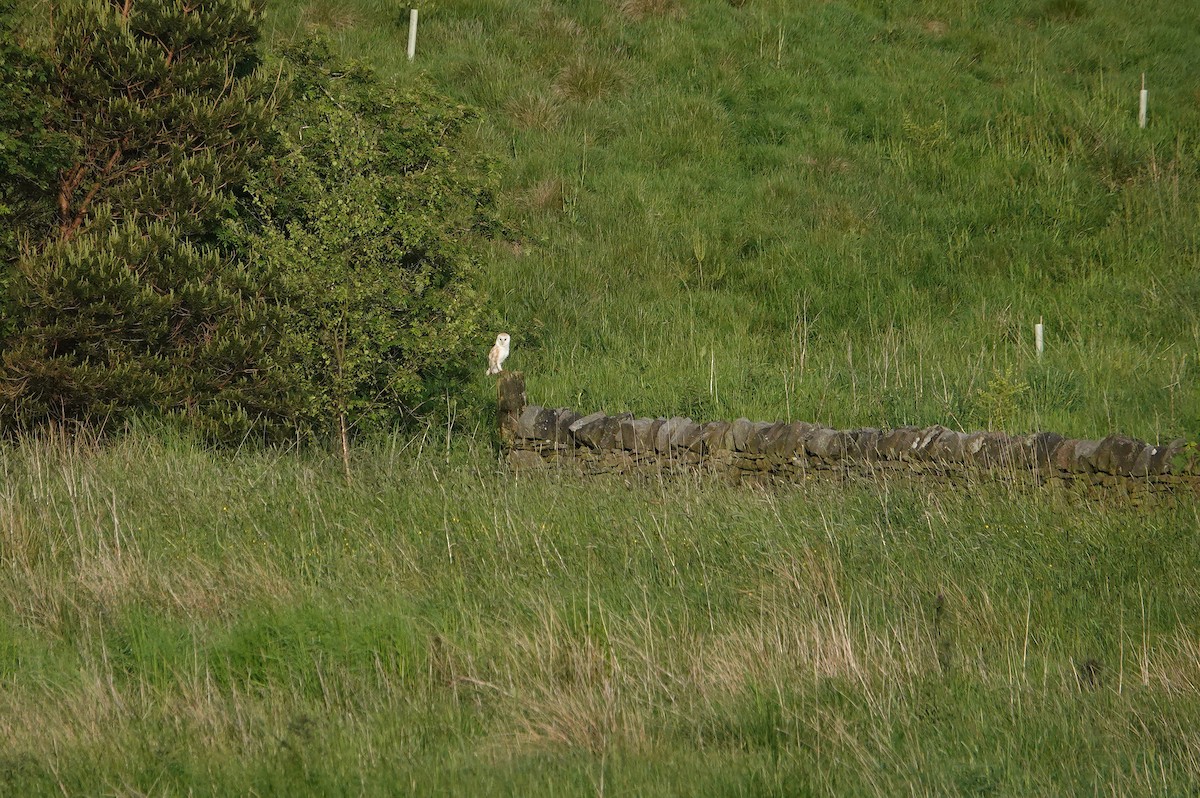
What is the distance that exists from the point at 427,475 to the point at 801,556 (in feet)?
10.7

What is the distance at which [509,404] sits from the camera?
33.3 feet

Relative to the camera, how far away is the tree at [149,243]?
32.0 feet

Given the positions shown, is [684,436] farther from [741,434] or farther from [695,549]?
[695,549]

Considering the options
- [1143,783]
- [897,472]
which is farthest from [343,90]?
[1143,783]

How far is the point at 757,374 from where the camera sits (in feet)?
41.2

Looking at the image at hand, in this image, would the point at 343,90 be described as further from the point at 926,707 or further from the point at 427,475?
the point at 926,707

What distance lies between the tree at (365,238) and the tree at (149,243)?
415 mm

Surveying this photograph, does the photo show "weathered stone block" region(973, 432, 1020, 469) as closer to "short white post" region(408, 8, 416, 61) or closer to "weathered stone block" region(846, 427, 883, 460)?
"weathered stone block" region(846, 427, 883, 460)

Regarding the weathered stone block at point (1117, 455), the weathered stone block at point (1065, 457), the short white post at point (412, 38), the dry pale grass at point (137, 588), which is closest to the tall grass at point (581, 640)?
the dry pale grass at point (137, 588)

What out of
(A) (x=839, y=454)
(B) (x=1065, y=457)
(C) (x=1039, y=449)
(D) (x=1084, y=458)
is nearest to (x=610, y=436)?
(A) (x=839, y=454)

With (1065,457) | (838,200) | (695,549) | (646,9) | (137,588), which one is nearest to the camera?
(137,588)

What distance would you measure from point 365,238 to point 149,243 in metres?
1.80

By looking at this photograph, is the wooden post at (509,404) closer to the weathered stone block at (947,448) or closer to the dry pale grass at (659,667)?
the weathered stone block at (947,448)

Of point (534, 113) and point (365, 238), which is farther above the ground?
point (534, 113)
